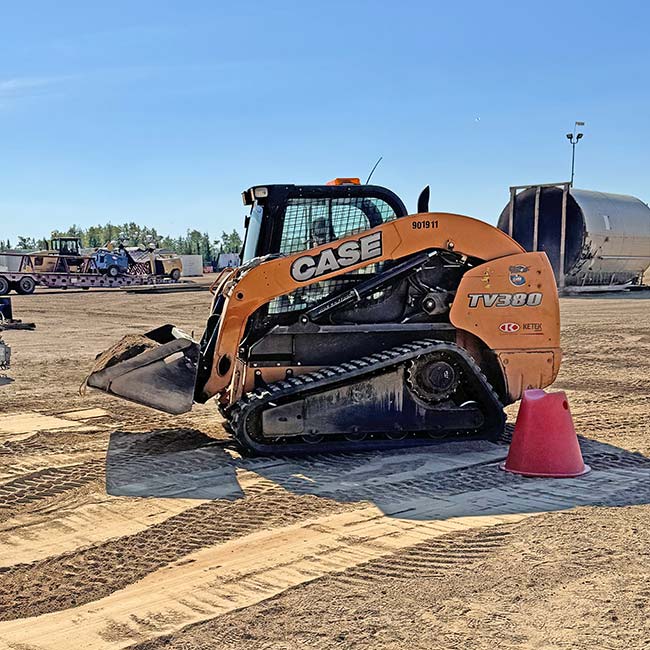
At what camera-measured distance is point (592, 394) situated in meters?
9.72

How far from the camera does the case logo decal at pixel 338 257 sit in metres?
6.83

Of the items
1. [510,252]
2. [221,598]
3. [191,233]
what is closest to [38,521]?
[221,598]

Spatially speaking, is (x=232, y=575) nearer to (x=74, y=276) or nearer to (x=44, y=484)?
(x=44, y=484)

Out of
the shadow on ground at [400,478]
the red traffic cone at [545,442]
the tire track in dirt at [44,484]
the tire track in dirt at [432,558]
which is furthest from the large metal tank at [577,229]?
the tire track in dirt at [432,558]

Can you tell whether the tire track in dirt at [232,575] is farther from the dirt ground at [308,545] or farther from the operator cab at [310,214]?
the operator cab at [310,214]

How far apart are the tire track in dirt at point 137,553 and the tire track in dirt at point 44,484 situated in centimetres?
98

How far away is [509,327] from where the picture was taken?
7125 millimetres

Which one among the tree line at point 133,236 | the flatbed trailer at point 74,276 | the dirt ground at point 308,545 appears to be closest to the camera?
the dirt ground at point 308,545

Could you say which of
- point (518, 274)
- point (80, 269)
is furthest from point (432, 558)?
point (80, 269)

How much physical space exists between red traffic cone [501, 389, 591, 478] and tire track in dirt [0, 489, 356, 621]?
4.83ft

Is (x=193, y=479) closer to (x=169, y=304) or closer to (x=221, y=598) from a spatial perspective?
(x=221, y=598)

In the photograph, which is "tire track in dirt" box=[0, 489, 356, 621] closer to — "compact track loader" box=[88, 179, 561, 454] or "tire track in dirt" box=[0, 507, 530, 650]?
"tire track in dirt" box=[0, 507, 530, 650]

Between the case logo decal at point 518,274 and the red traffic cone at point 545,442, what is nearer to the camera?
the red traffic cone at point 545,442

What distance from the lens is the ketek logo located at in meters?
7.12
